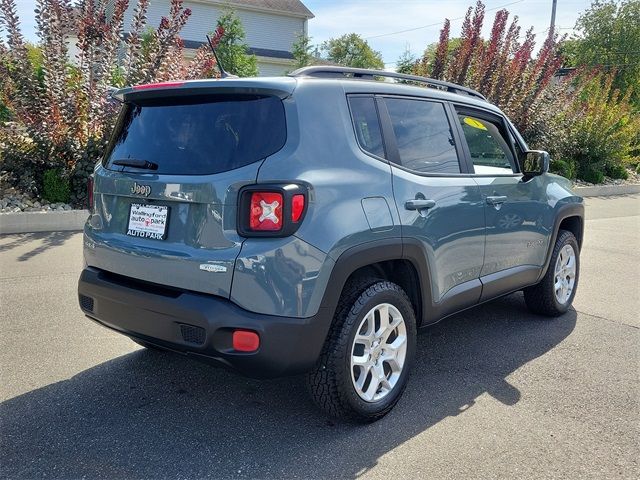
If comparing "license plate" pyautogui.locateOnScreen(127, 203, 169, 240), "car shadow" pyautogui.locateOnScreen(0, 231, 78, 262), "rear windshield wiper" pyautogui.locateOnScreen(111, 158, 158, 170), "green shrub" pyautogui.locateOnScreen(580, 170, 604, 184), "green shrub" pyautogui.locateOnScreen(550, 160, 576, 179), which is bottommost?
"car shadow" pyautogui.locateOnScreen(0, 231, 78, 262)

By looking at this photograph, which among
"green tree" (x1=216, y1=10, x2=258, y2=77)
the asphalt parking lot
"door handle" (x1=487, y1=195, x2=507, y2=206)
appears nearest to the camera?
the asphalt parking lot

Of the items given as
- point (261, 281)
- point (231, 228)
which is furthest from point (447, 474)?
point (231, 228)

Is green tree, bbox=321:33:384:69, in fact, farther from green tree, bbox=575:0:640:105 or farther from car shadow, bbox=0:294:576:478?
car shadow, bbox=0:294:576:478

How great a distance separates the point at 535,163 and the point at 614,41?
2677 cm

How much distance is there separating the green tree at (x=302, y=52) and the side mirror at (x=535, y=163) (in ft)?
76.1

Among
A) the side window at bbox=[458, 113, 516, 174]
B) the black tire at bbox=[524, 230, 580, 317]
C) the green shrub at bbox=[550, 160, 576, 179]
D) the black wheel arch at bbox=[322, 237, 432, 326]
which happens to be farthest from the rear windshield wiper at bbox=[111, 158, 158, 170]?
the green shrub at bbox=[550, 160, 576, 179]

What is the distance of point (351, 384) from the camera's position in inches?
116

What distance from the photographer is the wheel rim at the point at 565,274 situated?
504cm

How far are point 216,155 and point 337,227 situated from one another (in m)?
0.71

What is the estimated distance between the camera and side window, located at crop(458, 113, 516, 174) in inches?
159

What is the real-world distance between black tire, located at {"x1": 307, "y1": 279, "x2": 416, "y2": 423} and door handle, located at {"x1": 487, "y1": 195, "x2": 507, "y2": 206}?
122 cm

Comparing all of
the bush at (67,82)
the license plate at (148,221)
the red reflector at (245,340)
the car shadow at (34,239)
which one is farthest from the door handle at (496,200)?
the bush at (67,82)

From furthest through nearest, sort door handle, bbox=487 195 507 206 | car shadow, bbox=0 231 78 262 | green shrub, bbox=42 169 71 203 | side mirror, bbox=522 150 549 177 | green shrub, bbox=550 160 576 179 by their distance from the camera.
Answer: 1. green shrub, bbox=550 160 576 179
2. green shrub, bbox=42 169 71 203
3. car shadow, bbox=0 231 78 262
4. side mirror, bbox=522 150 549 177
5. door handle, bbox=487 195 507 206

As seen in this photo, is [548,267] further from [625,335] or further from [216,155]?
[216,155]
